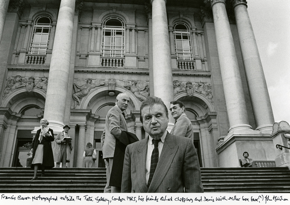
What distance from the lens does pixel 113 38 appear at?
1948cm

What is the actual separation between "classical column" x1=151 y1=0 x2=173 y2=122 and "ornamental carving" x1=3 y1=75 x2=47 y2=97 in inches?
279

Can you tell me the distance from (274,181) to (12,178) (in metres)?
8.28

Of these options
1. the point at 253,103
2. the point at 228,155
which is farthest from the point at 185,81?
the point at 228,155

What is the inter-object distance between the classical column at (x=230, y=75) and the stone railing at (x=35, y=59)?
11.5 meters

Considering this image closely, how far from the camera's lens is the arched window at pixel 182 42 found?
64.4 feet

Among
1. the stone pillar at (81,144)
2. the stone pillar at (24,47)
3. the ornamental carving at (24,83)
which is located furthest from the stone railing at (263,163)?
the stone pillar at (24,47)

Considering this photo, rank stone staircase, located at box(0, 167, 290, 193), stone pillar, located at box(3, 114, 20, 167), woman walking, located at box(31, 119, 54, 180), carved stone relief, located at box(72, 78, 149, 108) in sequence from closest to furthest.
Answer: stone staircase, located at box(0, 167, 290, 193) → woman walking, located at box(31, 119, 54, 180) → stone pillar, located at box(3, 114, 20, 167) → carved stone relief, located at box(72, 78, 149, 108)

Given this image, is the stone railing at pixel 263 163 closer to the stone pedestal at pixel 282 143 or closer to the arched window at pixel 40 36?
the stone pedestal at pixel 282 143

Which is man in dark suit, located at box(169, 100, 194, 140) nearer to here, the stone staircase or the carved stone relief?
the stone staircase

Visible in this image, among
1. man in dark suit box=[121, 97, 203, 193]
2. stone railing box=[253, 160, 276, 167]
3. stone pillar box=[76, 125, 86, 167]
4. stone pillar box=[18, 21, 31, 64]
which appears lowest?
man in dark suit box=[121, 97, 203, 193]

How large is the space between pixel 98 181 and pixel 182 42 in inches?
554

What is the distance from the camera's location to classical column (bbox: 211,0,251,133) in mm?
15195

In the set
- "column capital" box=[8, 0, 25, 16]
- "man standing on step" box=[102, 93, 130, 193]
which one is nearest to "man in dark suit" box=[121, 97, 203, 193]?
"man standing on step" box=[102, 93, 130, 193]

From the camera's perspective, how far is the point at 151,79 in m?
17.9
